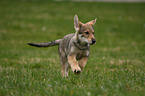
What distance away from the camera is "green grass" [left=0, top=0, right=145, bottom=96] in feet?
12.6

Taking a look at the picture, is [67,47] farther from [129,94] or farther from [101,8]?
[101,8]

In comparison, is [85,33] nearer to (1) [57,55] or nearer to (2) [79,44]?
(2) [79,44]

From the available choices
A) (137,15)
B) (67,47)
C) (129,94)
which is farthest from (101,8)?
(129,94)

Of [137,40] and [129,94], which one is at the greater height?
[129,94]

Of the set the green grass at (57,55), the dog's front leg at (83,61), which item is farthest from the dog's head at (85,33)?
the green grass at (57,55)

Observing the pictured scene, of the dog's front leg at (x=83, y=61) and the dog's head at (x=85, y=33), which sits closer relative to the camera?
the dog's head at (x=85, y=33)

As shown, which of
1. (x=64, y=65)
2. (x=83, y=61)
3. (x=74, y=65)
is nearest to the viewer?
(x=74, y=65)

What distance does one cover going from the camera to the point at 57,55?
400 inches

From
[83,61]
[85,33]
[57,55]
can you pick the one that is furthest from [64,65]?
[57,55]

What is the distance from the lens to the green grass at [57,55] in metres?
3.83

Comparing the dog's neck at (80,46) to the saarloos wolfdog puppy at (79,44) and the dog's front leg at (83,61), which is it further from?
the dog's front leg at (83,61)

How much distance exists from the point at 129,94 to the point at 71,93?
0.96 meters

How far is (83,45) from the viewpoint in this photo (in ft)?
15.2

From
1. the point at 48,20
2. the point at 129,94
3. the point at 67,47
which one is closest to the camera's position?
the point at 129,94
